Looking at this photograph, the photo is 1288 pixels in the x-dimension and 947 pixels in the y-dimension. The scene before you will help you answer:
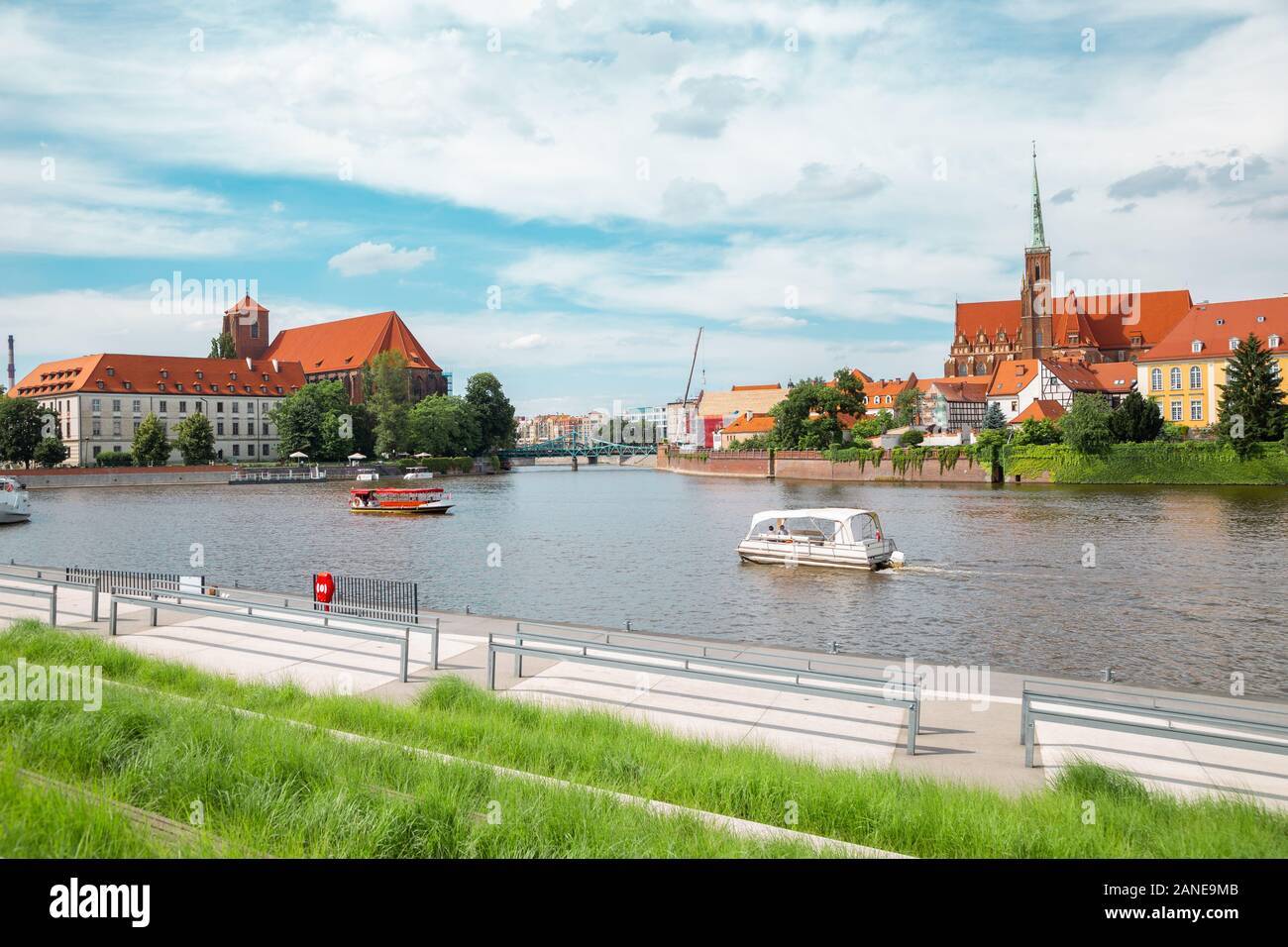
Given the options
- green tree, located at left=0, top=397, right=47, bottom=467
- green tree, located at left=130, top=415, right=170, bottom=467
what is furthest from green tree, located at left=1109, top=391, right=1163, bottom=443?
green tree, located at left=0, top=397, right=47, bottom=467

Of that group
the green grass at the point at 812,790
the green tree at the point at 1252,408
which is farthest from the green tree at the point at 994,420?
the green grass at the point at 812,790

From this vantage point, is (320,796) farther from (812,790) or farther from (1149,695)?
(1149,695)

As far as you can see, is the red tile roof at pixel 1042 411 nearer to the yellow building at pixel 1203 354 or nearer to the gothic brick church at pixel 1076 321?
the yellow building at pixel 1203 354

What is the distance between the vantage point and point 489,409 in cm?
14150

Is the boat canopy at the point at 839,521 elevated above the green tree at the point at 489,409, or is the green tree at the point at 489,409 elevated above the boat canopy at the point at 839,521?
the green tree at the point at 489,409

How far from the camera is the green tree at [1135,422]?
8531cm

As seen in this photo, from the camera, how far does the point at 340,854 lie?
546cm

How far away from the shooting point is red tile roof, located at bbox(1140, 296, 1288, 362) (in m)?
93.1

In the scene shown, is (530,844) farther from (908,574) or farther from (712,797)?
(908,574)

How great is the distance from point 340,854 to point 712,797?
3106 mm

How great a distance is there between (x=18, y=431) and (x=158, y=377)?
27152mm

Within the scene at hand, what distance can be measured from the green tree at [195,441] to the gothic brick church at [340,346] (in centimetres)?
3259

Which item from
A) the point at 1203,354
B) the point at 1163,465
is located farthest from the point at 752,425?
the point at 1163,465

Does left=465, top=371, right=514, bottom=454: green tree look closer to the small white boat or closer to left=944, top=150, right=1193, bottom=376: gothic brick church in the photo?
left=944, top=150, right=1193, bottom=376: gothic brick church
